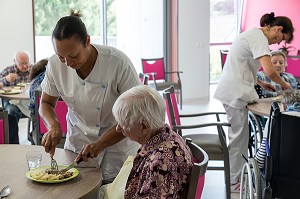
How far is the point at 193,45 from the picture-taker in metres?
7.75

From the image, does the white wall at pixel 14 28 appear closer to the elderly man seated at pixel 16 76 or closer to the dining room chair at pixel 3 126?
the elderly man seated at pixel 16 76

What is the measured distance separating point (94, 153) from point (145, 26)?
6048mm

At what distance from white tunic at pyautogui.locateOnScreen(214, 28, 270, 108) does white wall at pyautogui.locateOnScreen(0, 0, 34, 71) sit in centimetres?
318

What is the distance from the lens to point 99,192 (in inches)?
78.1

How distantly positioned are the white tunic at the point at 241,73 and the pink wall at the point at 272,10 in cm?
495

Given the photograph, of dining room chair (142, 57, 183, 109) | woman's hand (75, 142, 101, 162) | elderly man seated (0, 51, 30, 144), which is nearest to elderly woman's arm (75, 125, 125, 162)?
woman's hand (75, 142, 101, 162)

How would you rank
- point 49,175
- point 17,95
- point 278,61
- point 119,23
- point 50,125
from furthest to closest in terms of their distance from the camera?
point 119,23 < point 278,61 < point 17,95 < point 50,125 < point 49,175

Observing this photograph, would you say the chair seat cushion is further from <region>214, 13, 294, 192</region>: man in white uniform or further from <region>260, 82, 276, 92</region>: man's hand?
<region>260, 82, 276, 92</region>: man's hand

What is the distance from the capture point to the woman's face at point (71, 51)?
192cm

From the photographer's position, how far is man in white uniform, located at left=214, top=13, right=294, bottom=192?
349 cm

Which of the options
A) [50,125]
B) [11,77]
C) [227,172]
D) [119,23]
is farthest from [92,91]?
[119,23]

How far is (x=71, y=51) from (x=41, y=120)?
1811mm

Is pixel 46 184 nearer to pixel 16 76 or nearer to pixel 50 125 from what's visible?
pixel 50 125

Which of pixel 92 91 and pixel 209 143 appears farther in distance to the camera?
pixel 209 143
